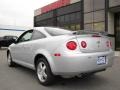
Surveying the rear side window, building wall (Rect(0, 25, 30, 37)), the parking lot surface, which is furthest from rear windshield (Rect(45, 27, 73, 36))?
building wall (Rect(0, 25, 30, 37))

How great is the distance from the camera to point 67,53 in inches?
165

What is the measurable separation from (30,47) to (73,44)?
166 cm

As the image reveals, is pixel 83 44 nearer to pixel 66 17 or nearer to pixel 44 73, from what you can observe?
pixel 44 73

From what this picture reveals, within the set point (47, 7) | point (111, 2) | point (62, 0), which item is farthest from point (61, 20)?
point (111, 2)

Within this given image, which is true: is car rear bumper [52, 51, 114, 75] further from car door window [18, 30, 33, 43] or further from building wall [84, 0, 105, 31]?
building wall [84, 0, 105, 31]

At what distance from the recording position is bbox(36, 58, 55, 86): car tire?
4.63 m

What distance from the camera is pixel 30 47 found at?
18.0 ft

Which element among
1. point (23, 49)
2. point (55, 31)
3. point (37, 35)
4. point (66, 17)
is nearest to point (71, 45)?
point (55, 31)

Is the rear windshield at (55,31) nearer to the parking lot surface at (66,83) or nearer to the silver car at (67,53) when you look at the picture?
the silver car at (67,53)

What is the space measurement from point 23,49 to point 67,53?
7.24 feet

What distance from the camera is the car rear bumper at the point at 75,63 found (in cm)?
413

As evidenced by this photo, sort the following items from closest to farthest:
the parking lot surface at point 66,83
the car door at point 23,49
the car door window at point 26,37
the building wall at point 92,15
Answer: the parking lot surface at point 66,83 → the car door at point 23,49 → the car door window at point 26,37 → the building wall at point 92,15

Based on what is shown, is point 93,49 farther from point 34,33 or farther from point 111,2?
point 111,2

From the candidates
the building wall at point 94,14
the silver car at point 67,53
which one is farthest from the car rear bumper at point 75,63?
the building wall at point 94,14
